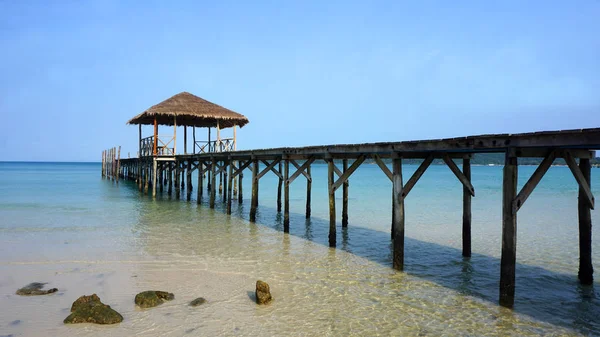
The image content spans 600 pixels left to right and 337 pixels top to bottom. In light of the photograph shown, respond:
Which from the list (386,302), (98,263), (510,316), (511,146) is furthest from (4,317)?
(511,146)

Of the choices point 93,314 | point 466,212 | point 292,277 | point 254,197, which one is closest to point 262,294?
point 292,277

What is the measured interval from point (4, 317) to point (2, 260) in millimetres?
3576

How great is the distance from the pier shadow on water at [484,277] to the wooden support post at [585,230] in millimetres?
169

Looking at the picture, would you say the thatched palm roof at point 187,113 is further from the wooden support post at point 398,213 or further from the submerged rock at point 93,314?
the submerged rock at point 93,314

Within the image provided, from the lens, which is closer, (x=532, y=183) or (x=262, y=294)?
(x=532, y=183)

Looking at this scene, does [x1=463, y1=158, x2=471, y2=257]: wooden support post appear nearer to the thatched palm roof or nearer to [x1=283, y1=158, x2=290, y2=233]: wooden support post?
[x1=283, y1=158, x2=290, y2=233]: wooden support post

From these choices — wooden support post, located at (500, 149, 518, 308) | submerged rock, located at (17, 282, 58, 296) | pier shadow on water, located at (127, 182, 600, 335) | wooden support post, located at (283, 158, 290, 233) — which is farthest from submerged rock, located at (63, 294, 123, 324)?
wooden support post, located at (283, 158, 290, 233)

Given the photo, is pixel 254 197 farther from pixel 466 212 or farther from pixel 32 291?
pixel 32 291

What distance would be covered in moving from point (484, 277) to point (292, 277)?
332 cm

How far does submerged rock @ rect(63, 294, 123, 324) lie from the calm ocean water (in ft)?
0.39

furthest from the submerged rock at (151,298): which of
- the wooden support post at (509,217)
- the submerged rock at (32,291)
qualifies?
the wooden support post at (509,217)

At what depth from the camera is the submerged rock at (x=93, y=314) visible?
16.0ft

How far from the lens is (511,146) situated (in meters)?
5.12

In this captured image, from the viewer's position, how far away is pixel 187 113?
19.8 metres
